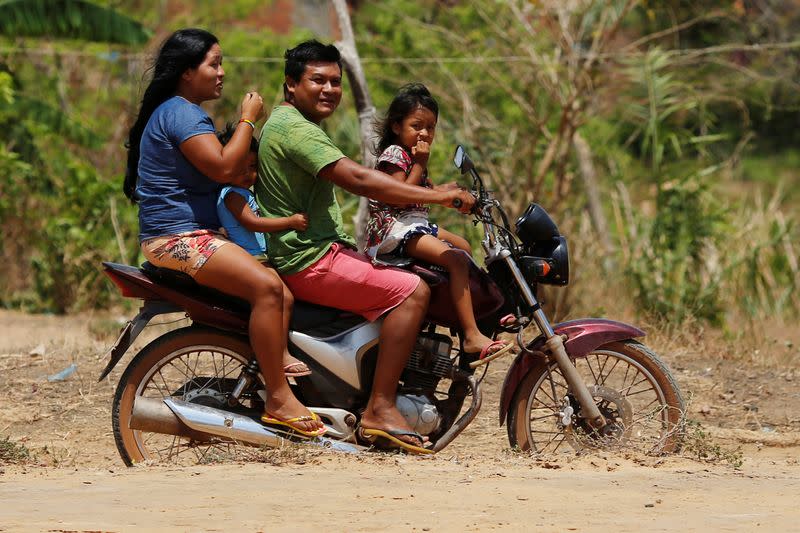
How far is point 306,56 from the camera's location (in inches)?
189

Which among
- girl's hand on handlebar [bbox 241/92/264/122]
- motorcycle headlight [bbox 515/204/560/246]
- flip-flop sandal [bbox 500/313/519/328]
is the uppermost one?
girl's hand on handlebar [bbox 241/92/264/122]

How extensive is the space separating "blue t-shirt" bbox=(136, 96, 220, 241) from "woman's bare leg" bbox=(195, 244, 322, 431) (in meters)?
0.21

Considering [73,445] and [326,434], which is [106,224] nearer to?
[73,445]

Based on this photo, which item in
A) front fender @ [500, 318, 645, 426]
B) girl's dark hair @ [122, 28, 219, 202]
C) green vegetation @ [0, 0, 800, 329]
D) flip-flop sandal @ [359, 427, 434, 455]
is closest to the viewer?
girl's dark hair @ [122, 28, 219, 202]

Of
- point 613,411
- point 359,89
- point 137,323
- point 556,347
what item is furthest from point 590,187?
point 137,323

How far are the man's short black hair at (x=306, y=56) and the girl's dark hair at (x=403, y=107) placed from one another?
0.32m

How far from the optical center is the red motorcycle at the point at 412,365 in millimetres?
4832

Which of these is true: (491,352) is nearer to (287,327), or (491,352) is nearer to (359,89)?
(287,327)

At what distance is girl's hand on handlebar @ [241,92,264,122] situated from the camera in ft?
15.4

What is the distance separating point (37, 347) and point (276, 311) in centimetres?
328

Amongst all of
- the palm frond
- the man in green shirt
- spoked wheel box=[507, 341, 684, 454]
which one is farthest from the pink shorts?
the palm frond

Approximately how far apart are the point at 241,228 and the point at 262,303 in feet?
1.26

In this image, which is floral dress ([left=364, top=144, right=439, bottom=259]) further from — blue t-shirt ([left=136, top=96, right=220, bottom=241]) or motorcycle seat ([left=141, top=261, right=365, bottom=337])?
blue t-shirt ([left=136, top=96, right=220, bottom=241])

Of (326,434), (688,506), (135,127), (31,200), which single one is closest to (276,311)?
(326,434)
